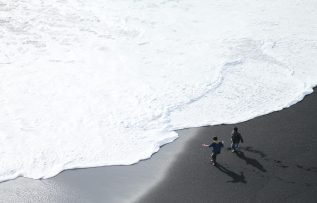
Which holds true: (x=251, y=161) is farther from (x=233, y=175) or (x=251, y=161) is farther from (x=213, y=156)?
(x=213, y=156)

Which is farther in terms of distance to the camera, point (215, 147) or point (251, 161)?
point (251, 161)

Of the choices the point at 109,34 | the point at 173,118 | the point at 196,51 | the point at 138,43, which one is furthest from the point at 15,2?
the point at 173,118

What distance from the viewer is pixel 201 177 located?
14.8 m

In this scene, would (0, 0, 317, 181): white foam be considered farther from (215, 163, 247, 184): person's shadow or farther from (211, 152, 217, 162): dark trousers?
(215, 163, 247, 184): person's shadow

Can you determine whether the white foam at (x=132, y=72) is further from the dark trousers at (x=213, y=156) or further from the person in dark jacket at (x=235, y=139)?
the person in dark jacket at (x=235, y=139)

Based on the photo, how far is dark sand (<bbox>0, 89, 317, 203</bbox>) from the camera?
14.0 meters

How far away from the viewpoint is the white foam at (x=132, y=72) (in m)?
17.0

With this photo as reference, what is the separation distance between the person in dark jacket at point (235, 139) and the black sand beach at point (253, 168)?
204mm

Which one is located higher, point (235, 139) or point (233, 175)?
point (235, 139)

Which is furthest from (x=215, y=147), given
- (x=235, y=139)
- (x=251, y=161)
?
(x=251, y=161)

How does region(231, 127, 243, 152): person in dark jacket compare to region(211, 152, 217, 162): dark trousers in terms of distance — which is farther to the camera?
region(231, 127, 243, 152): person in dark jacket

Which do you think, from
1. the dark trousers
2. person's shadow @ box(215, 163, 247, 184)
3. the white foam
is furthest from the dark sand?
the white foam

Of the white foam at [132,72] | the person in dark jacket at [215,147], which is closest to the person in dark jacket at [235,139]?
the person in dark jacket at [215,147]

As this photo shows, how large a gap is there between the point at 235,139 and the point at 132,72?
25.5 feet
